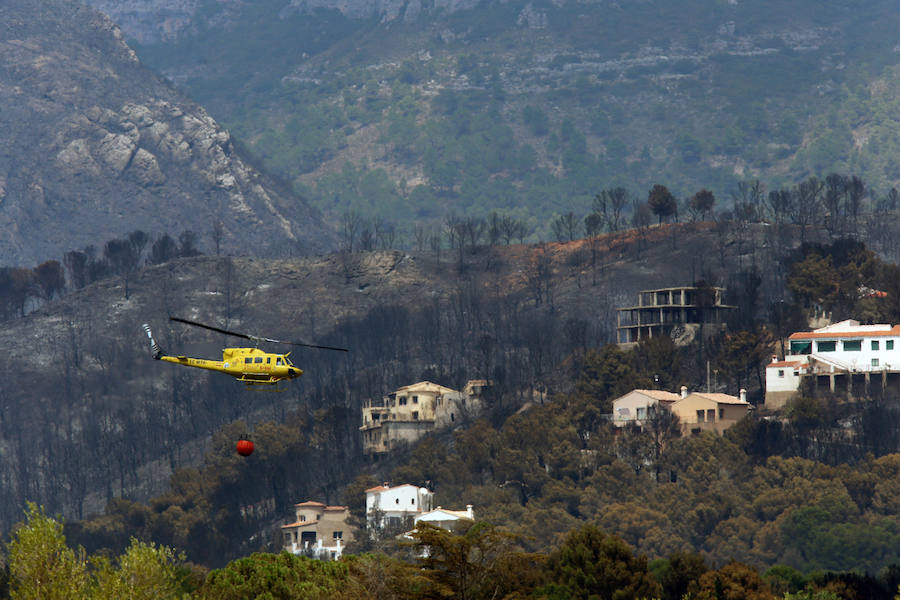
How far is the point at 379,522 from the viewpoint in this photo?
184500 millimetres

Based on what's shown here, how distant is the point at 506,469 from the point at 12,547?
113 metres

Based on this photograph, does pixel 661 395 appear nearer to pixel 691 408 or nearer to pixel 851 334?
pixel 691 408

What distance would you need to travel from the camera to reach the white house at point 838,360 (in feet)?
609

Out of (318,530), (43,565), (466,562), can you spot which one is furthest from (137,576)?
(318,530)

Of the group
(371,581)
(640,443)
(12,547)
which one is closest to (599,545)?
(371,581)

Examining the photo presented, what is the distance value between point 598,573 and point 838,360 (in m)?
78.7

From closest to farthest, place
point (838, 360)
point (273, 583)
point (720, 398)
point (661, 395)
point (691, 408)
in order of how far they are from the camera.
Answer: point (273, 583)
point (691, 408)
point (838, 360)
point (720, 398)
point (661, 395)

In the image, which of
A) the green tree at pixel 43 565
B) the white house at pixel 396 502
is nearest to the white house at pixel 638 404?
the white house at pixel 396 502

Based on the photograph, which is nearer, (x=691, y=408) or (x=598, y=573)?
(x=598, y=573)

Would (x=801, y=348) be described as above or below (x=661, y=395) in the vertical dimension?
above

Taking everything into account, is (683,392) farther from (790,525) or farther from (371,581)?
(371,581)

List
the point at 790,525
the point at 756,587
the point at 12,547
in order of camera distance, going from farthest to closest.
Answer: the point at 790,525 → the point at 756,587 → the point at 12,547

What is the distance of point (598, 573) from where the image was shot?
117000 mm

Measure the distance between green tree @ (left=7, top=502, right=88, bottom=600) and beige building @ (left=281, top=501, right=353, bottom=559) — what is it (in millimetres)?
104425
